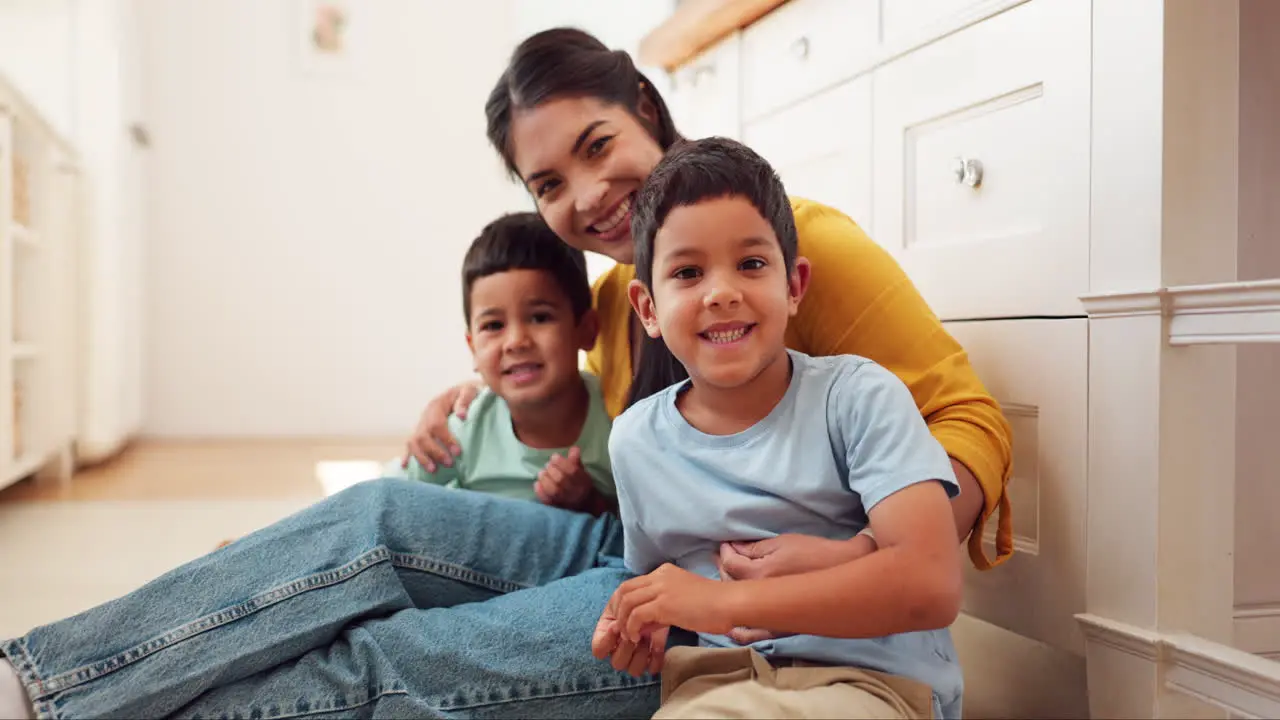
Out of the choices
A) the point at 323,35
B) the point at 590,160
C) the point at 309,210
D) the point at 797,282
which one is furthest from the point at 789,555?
the point at 323,35

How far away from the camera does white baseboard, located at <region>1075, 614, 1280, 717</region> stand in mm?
838

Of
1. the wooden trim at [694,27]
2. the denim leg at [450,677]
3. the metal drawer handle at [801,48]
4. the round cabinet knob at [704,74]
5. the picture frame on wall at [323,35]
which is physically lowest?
the denim leg at [450,677]

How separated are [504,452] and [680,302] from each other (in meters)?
0.54

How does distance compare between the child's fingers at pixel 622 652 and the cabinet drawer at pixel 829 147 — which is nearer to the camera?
the child's fingers at pixel 622 652

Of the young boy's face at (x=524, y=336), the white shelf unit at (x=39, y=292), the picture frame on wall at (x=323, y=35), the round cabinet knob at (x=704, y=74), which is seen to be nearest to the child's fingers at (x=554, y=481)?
the young boy's face at (x=524, y=336)

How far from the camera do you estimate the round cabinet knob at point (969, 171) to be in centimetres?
116

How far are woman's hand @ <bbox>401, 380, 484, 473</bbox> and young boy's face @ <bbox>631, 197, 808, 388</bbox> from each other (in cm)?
53

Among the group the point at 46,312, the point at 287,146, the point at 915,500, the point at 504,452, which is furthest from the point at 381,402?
the point at 915,500

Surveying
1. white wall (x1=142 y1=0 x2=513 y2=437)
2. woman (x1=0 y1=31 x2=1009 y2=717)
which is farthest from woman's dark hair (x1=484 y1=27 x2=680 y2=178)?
white wall (x1=142 y1=0 x2=513 y2=437)

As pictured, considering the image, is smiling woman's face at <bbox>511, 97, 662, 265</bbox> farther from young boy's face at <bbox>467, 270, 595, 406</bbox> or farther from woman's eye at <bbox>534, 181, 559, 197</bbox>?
young boy's face at <bbox>467, 270, 595, 406</bbox>

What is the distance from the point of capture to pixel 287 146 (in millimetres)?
4152

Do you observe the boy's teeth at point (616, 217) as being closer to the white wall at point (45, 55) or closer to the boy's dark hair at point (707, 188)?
the boy's dark hair at point (707, 188)

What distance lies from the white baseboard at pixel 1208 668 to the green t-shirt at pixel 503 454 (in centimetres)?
58

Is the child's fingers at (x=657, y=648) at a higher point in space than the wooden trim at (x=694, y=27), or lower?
lower
